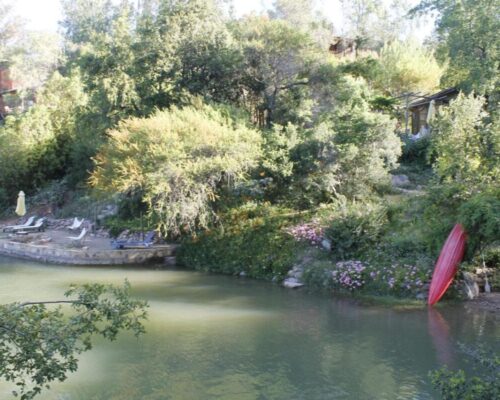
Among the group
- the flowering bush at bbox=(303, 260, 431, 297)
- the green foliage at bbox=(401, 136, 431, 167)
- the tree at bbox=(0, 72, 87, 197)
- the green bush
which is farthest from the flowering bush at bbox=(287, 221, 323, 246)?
the green bush

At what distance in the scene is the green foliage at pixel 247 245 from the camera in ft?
54.2

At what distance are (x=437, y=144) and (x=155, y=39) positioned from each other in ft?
41.5

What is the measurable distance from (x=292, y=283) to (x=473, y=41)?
11869 mm

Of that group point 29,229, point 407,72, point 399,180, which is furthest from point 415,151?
point 29,229

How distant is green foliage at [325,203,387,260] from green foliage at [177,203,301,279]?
1.39 meters

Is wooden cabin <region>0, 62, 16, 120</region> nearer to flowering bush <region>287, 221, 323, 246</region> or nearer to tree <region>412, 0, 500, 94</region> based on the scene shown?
tree <region>412, 0, 500, 94</region>

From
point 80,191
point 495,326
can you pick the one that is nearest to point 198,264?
point 495,326

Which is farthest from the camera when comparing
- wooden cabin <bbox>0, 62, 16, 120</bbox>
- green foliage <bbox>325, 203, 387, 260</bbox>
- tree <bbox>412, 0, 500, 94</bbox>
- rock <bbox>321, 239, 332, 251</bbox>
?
wooden cabin <bbox>0, 62, 16, 120</bbox>

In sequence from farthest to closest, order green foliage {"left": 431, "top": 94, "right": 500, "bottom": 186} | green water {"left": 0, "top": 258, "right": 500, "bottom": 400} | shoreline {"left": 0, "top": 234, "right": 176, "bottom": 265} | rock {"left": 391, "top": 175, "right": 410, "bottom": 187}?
rock {"left": 391, "top": 175, "right": 410, "bottom": 187}
shoreline {"left": 0, "top": 234, "right": 176, "bottom": 265}
green foliage {"left": 431, "top": 94, "right": 500, "bottom": 186}
green water {"left": 0, "top": 258, "right": 500, "bottom": 400}

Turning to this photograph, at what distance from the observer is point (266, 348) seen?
1065 cm

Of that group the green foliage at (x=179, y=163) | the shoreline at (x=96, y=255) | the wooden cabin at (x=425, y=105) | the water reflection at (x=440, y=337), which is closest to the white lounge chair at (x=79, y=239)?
the shoreline at (x=96, y=255)

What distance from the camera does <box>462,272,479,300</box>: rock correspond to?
13477 millimetres

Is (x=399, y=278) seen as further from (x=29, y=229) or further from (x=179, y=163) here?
(x=29, y=229)

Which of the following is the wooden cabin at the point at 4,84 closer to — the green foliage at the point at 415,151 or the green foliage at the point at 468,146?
the green foliage at the point at 415,151
